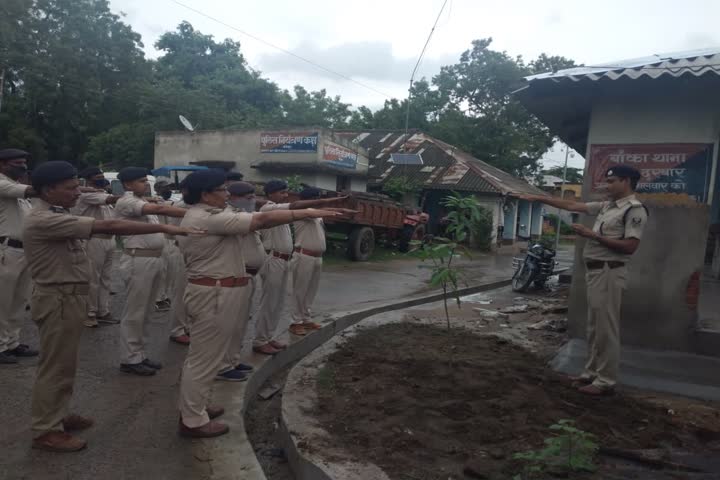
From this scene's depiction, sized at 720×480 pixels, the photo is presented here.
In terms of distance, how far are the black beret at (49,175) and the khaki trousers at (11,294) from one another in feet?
6.22

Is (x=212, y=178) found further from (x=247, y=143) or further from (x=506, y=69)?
(x=506, y=69)

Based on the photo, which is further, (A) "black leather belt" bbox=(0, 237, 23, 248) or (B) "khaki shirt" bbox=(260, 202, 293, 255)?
(B) "khaki shirt" bbox=(260, 202, 293, 255)

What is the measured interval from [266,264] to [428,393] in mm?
2283

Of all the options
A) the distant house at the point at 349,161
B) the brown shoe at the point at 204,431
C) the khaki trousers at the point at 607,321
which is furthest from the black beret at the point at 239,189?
the distant house at the point at 349,161

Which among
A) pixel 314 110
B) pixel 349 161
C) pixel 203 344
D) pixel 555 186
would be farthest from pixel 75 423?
pixel 555 186

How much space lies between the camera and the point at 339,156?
19.9 meters

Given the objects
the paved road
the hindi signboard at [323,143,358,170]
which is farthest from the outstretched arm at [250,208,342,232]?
the hindi signboard at [323,143,358,170]

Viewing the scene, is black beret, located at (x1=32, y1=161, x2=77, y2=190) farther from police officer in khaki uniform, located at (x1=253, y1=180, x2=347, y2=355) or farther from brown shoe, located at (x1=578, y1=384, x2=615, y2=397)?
brown shoe, located at (x1=578, y1=384, x2=615, y2=397)

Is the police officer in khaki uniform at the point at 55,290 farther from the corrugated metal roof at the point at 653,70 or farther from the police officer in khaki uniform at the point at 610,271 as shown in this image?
the corrugated metal roof at the point at 653,70

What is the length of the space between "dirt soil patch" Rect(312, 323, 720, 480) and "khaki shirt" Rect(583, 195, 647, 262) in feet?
3.84

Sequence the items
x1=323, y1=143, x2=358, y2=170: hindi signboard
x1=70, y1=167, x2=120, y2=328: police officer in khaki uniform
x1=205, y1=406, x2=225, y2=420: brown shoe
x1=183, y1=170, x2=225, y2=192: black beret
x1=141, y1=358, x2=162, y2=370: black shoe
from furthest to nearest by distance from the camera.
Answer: x1=323, y1=143, x2=358, y2=170: hindi signboard
x1=70, y1=167, x2=120, y2=328: police officer in khaki uniform
x1=141, y1=358, x2=162, y2=370: black shoe
x1=205, y1=406, x2=225, y2=420: brown shoe
x1=183, y1=170, x2=225, y2=192: black beret

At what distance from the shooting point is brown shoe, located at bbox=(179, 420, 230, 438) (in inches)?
135

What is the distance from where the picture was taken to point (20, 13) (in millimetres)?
26531

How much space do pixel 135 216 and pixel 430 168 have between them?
68.6ft
